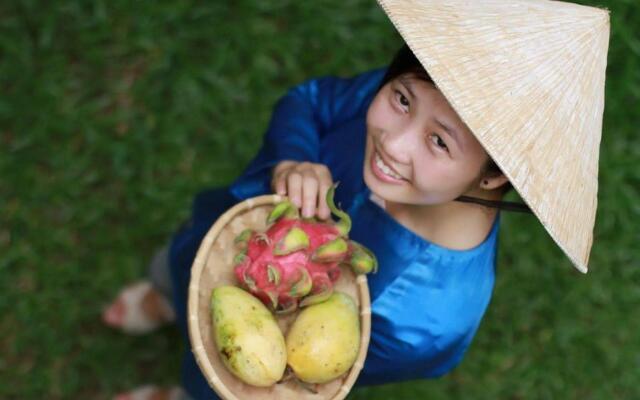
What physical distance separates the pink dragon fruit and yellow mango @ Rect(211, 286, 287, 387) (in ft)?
0.13

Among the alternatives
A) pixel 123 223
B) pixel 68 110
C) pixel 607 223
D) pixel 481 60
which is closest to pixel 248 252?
pixel 481 60

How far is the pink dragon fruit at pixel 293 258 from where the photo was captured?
3.60ft

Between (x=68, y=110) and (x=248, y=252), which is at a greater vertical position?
(x=248, y=252)

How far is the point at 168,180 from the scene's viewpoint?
2203mm

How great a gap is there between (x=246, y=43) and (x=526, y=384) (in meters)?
1.20

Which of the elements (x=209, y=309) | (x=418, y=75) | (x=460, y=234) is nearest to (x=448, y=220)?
(x=460, y=234)

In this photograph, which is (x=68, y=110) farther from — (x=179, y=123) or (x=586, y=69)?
(x=586, y=69)

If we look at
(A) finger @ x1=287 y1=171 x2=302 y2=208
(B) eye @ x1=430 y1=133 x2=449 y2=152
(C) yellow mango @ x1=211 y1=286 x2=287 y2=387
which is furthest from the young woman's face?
(C) yellow mango @ x1=211 y1=286 x2=287 y2=387

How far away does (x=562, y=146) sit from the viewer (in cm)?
98

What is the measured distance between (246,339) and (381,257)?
0.33 meters

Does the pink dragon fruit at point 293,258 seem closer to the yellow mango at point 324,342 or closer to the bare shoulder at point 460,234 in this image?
the yellow mango at point 324,342

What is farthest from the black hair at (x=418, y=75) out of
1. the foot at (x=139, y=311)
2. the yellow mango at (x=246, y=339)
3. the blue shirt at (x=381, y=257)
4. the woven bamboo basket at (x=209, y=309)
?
the foot at (x=139, y=311)

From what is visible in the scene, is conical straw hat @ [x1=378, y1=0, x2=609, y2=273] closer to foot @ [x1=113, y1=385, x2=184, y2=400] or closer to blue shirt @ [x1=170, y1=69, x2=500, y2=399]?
blue shirt @ [x1=170, y1=69, x2=500, y2=399]

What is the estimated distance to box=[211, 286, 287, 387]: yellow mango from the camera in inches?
41.4
